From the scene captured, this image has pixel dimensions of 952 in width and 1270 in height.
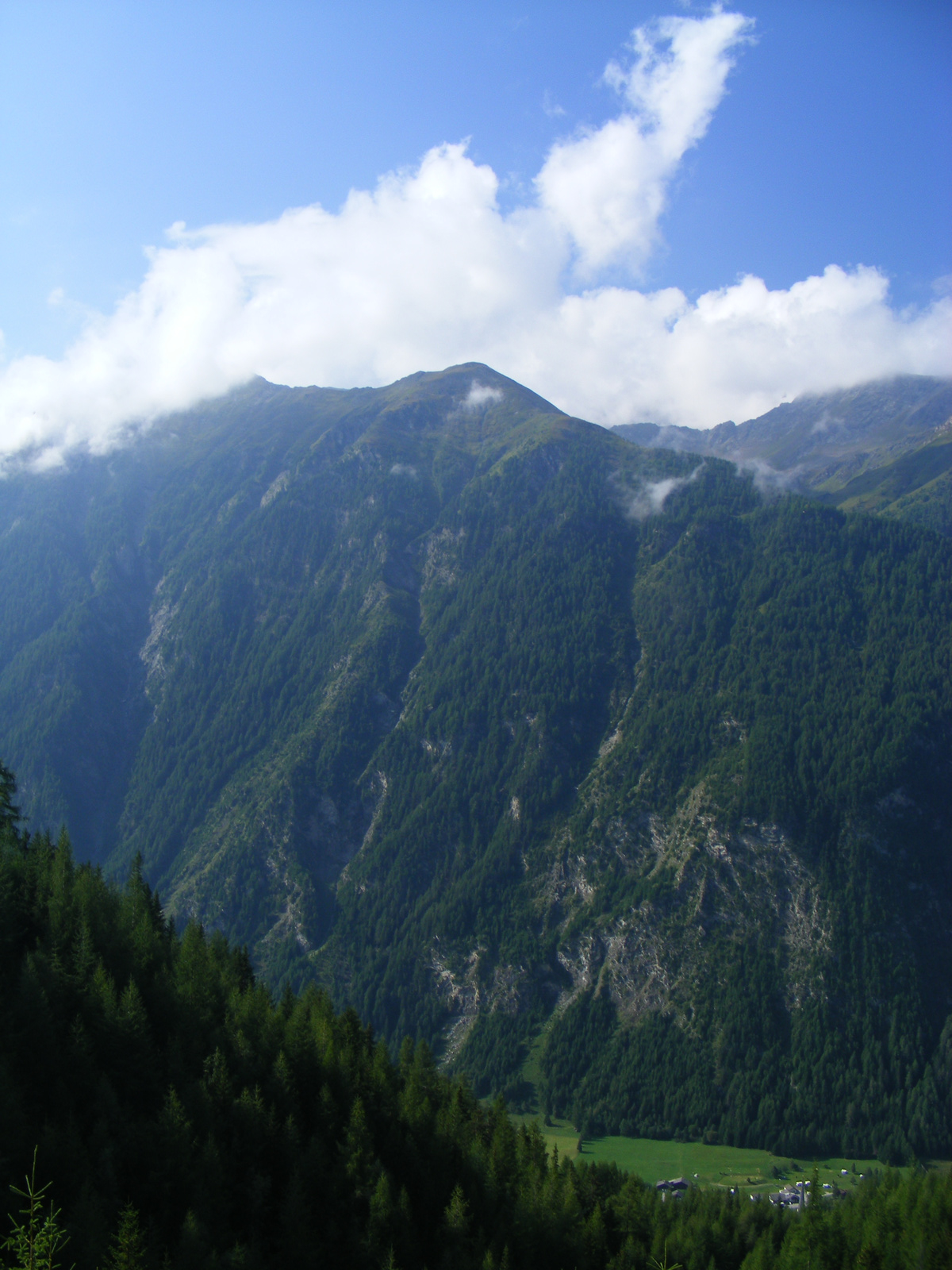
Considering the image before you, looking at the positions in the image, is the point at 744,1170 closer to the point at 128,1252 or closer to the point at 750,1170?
the point at 750,1170

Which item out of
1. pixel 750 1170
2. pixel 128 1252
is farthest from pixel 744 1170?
pixel 128 1252

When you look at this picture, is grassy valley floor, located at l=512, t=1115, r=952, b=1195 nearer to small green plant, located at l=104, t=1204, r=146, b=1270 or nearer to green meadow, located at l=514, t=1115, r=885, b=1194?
green meadow, located at l=514, t=1115, r=885, b=1194

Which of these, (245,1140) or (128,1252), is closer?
(128,1252)

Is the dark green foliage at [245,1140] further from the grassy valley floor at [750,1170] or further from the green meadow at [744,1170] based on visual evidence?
the green meadow at [744,1170]

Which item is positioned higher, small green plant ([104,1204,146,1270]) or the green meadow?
small green plant ([104,1204,146,1270])

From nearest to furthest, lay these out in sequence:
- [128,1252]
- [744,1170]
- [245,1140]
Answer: [128,1252] < [245,1140] < [744,1170]

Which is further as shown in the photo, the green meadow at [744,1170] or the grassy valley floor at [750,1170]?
the green meadow at [744,1170]

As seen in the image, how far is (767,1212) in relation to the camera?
11919 centimetres

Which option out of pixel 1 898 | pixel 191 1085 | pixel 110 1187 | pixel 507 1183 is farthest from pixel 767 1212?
pixel 1 898

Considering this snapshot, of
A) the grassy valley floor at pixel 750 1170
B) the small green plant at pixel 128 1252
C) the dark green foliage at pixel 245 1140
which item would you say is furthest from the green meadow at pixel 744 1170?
the small green plant at pixel 128 1252

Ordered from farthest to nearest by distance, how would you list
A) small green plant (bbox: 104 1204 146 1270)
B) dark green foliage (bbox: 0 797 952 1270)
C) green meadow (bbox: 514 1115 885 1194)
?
green meadow (bbox: 514 1115 885 1194) → dark green foliage (bbox: 0 797 952 1270) → small green plant (bbox: 104 1204 146 1270)

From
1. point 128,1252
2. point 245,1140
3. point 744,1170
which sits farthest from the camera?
point 744,1170

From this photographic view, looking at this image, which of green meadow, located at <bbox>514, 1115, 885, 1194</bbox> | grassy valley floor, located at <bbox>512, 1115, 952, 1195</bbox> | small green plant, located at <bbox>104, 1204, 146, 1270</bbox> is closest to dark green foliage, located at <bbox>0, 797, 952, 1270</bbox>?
small green plant, located at <bbox>104, 1204, 146, 1270</bbox>

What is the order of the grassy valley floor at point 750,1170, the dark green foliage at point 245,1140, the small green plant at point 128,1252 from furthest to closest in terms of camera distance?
the grassy valley floor at point 750,1170, the dark green foliage at point 245,1140, the small green plant at point 128,1252
